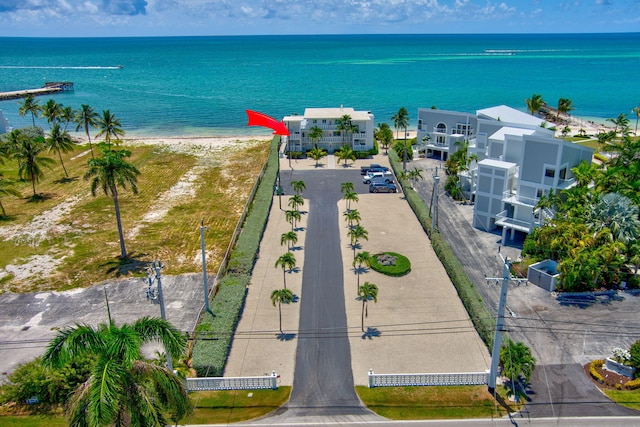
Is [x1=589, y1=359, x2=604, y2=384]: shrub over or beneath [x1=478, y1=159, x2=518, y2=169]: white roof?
beneath

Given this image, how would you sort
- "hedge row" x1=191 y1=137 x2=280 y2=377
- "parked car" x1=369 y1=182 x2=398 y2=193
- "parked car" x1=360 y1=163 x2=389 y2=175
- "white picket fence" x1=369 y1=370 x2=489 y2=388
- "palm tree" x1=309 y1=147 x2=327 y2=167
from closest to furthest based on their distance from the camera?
"white picket fence" x1=369 y1=370 x2=489 y2=388
"hedge row" x1=191 y1=137 x2=280 y2=377
"parked car" x1=369 y1=182 x2=398 y2=193
"parked car" x1=360 y1=163 x2=389 y2=175
"palm tree" x1=309 y1=147 x2=327 y2=167

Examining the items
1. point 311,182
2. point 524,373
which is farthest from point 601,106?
point 524,373

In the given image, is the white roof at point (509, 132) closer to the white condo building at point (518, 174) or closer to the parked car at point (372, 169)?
the white condo building at point (518, 174)

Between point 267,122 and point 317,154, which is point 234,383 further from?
point 267,122

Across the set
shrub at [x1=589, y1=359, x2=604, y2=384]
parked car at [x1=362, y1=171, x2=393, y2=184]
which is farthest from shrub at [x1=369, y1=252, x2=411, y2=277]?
parked car at [x1=362, y1=171, x2=393, y2=184]

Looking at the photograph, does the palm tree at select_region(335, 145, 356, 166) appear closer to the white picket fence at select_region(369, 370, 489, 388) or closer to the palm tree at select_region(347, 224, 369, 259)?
the palm tree at select_region(347, 224, 369, 259)

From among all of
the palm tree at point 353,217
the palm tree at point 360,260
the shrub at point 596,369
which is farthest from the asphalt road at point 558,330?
the palm tree at point 353,217
